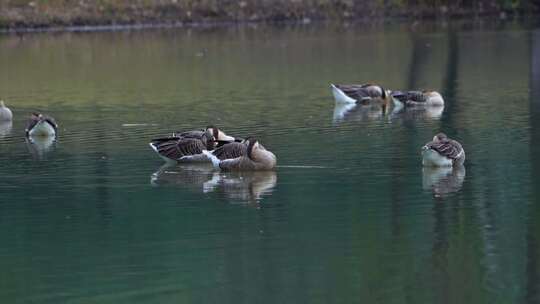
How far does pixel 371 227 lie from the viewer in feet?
48.8

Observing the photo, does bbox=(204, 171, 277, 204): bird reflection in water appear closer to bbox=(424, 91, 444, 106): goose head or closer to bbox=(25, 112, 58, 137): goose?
bbox=(25, 112, 58, 137): goose

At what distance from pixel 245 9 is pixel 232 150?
44397 millimetres

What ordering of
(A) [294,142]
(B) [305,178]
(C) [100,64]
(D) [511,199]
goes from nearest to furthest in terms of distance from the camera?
(D) [511,199] → (B) [305,178] → (A) [294,142] → (C) [100,64]

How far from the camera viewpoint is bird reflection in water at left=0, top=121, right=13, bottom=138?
2488 centimetres

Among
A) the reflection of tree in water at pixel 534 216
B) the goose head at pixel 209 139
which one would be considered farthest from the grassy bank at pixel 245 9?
the goose head at pixel 209 139

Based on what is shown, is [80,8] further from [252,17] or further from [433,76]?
[433,76]

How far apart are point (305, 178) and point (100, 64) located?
25.1m

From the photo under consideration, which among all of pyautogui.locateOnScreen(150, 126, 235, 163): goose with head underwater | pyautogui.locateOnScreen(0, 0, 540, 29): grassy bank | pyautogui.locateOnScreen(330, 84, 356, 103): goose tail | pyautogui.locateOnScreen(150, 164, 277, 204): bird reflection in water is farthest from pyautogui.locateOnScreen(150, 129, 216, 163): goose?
pyautogui.locateOnScreen(0, 0, 540, 29): grassy bank

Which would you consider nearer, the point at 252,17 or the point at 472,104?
the point at 472,104

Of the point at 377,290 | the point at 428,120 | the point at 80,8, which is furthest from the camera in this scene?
the point at 80,8

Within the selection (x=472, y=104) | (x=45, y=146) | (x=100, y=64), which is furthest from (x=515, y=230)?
(x=100, y=64)

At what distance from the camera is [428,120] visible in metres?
25.4

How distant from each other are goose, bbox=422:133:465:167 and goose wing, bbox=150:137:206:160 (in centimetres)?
343

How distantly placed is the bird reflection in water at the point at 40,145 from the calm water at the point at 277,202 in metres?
0.10
